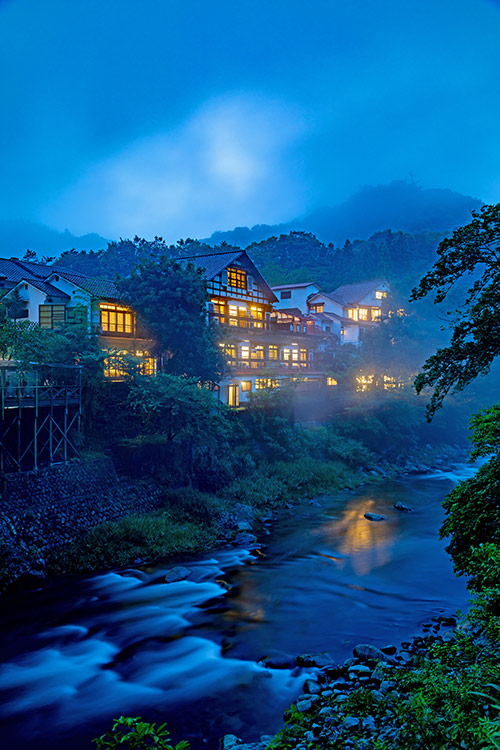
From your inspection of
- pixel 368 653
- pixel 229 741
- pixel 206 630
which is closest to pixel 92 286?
pixel 206 630

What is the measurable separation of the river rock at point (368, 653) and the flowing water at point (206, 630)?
0.67 m

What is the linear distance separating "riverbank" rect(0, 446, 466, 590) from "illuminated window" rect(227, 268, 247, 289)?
2038 cm

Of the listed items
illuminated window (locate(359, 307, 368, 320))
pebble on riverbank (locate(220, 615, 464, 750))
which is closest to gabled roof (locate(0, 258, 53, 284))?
pebble on riverbank (locate(220, 615, 464, 750))

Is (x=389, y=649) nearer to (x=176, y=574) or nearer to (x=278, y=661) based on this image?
(x=278, y=661)

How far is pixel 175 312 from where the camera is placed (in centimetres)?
2962

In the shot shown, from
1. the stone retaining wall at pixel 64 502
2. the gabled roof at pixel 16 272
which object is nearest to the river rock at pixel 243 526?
the stone retaining wall at pixel 64 502

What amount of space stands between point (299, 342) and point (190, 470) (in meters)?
25.8

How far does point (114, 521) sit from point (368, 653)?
12783mm

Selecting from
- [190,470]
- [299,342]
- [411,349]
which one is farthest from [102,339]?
[411,349]

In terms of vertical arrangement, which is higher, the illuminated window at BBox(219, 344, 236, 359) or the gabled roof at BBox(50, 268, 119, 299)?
the gabled roof at BBox(50, 268, 119, 299)

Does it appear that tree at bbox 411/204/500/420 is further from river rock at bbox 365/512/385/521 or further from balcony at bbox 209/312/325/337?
balcony at bbox 209/312/325/337

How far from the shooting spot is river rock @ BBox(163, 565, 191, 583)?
56.0 ft

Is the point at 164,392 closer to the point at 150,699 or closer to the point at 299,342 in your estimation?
the point at 150,699

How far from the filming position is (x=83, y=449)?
22.6 m
